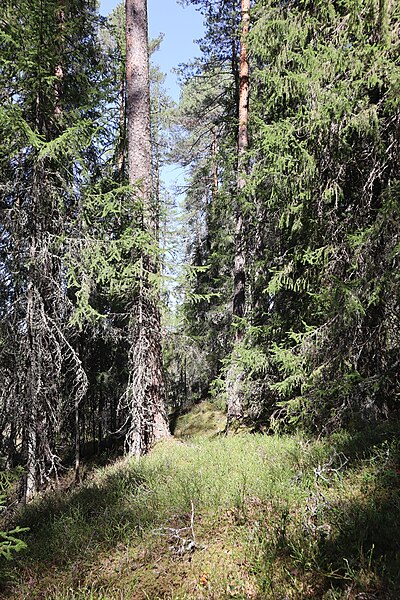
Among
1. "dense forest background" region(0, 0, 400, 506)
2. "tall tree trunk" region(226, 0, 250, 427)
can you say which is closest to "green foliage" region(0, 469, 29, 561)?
"dense forest background" region(0, 0, 400, 506)

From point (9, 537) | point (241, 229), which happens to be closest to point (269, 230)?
point (241, 229)

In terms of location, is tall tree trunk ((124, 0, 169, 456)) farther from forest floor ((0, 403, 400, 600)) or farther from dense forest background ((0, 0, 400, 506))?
forest floor ((0, 403, 400, 600))

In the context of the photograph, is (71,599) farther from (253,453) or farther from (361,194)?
(361,194)

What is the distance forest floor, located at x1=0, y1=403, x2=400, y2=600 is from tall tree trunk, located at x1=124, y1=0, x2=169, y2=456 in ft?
7.11

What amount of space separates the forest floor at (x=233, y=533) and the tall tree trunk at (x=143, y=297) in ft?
7.11

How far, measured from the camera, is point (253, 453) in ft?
18.8

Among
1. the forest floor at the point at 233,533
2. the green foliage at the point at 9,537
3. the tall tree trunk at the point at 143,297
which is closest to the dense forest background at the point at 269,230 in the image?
the tall tree trunk at the point at 143,297

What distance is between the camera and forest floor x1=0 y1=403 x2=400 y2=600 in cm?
284

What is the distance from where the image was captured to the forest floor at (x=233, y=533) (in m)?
2.84

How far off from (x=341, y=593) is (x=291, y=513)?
1.14 m

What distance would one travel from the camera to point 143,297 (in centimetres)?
777

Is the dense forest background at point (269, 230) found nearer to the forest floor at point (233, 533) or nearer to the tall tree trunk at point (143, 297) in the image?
the tall tree trunk at point (143, 297)

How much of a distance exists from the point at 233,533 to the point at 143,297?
196 inches

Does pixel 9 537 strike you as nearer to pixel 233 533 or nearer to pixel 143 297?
pixel 233 533
